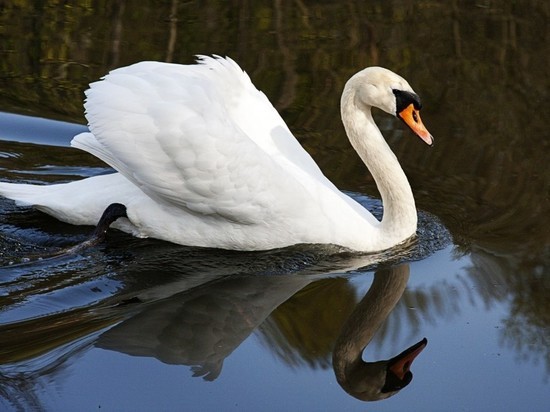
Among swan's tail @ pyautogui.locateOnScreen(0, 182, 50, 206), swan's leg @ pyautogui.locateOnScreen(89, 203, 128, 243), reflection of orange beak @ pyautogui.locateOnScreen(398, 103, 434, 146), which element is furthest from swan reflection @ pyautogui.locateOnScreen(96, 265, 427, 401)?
swan's tail @ pyautogui.locateOnScreen(0, 182, 50, 206)

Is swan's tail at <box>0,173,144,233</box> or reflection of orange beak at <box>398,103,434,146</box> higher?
reflection of orange beak at <box>398,103,434,146</box>

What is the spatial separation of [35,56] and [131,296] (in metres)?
5.17

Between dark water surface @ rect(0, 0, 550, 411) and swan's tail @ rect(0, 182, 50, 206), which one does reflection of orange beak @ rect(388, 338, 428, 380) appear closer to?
dark water surface @ rect(0, 0, 550, 411)

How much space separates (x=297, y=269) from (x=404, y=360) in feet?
4.18

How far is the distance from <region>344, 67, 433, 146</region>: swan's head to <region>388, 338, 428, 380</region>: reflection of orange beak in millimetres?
1852

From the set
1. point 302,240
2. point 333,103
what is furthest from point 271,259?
point 333,103

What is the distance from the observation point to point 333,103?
1027 cm

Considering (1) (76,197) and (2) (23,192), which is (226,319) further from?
(2) (23,192)

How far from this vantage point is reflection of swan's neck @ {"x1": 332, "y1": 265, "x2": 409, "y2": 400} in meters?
5.76

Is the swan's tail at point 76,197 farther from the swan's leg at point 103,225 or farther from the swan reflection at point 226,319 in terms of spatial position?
the swan reflection at point 226,319

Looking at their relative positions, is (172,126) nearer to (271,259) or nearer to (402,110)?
(271,259)

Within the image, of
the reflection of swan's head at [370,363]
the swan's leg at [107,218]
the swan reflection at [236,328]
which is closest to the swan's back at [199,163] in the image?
the swan's leg at [107,218]

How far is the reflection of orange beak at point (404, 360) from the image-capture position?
586cm

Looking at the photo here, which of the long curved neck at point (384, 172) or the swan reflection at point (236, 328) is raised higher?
the long curved neck at point (384, 172)
